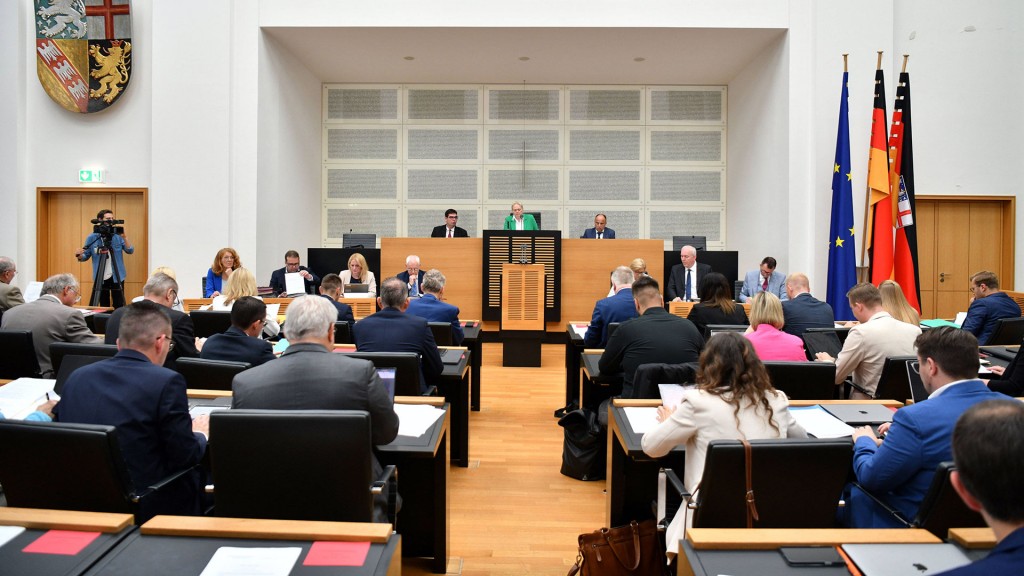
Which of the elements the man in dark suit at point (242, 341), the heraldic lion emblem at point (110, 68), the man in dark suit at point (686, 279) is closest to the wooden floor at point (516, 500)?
the man in dark suit at point (242, 341)

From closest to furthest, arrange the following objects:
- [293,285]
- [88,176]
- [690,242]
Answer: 1. [293,285]
2. [88,176]
3. [690,242]

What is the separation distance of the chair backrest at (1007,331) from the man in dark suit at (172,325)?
5585mm

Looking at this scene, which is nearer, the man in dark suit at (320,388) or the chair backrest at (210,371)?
the man in dark suit at (320,388)

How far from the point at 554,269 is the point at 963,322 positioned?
183 inches

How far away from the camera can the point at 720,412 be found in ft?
7.32

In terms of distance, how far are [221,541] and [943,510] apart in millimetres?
1881

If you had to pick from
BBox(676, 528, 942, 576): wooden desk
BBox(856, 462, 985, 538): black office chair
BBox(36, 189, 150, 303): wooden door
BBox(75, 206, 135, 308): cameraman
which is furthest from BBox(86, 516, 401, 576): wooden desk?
BBox(36, 189, 150, 303): wooden door

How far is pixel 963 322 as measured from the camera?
5668 mm

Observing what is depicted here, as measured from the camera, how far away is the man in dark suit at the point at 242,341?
11.1 ft

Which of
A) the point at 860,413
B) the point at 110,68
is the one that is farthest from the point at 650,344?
the point at 110,68

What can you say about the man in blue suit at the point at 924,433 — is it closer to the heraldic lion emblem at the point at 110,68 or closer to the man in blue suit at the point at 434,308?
the man in blue suit at the point at 434,308

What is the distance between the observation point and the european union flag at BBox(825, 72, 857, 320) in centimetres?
834

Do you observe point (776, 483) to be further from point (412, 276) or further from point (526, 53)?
point (526, 53)

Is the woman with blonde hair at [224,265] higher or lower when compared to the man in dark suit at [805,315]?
higher
